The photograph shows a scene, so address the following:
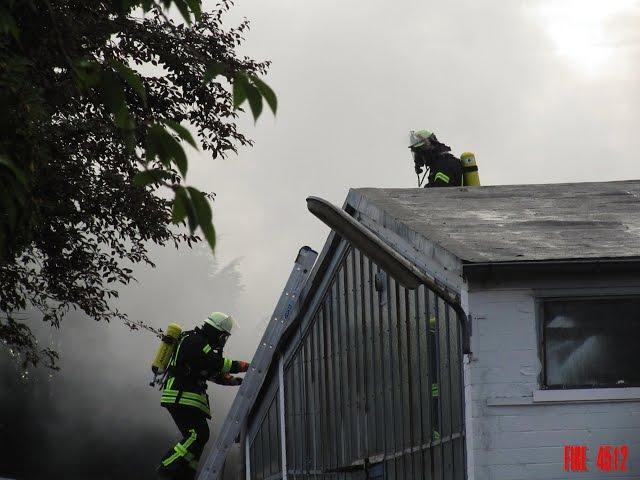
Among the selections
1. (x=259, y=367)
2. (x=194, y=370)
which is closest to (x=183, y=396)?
(x=194, y=370)

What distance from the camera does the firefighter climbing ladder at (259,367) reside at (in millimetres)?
14102

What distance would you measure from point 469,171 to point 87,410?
127ft

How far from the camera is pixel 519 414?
28.8ft

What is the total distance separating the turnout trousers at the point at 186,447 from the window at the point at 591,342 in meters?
5.34

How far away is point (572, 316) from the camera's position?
9.15 m

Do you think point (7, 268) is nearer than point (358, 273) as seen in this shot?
No

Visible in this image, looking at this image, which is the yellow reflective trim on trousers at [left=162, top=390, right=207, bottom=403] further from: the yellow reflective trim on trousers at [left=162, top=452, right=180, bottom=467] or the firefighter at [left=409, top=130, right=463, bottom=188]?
the firefighter at [left=409, top=130, right=463, bottom=188]

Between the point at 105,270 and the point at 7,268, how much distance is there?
176 centimetres

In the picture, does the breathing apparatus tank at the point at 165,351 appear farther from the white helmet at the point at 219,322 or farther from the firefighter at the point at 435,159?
the firefighter at the point at 435,159

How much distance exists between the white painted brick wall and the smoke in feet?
119

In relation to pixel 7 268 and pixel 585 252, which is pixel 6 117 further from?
pixel 7 268

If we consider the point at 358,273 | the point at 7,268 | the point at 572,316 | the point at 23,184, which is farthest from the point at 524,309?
the point at 7,268

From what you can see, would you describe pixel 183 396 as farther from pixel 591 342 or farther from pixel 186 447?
pixel 591 342

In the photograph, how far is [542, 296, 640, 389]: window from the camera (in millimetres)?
9008
